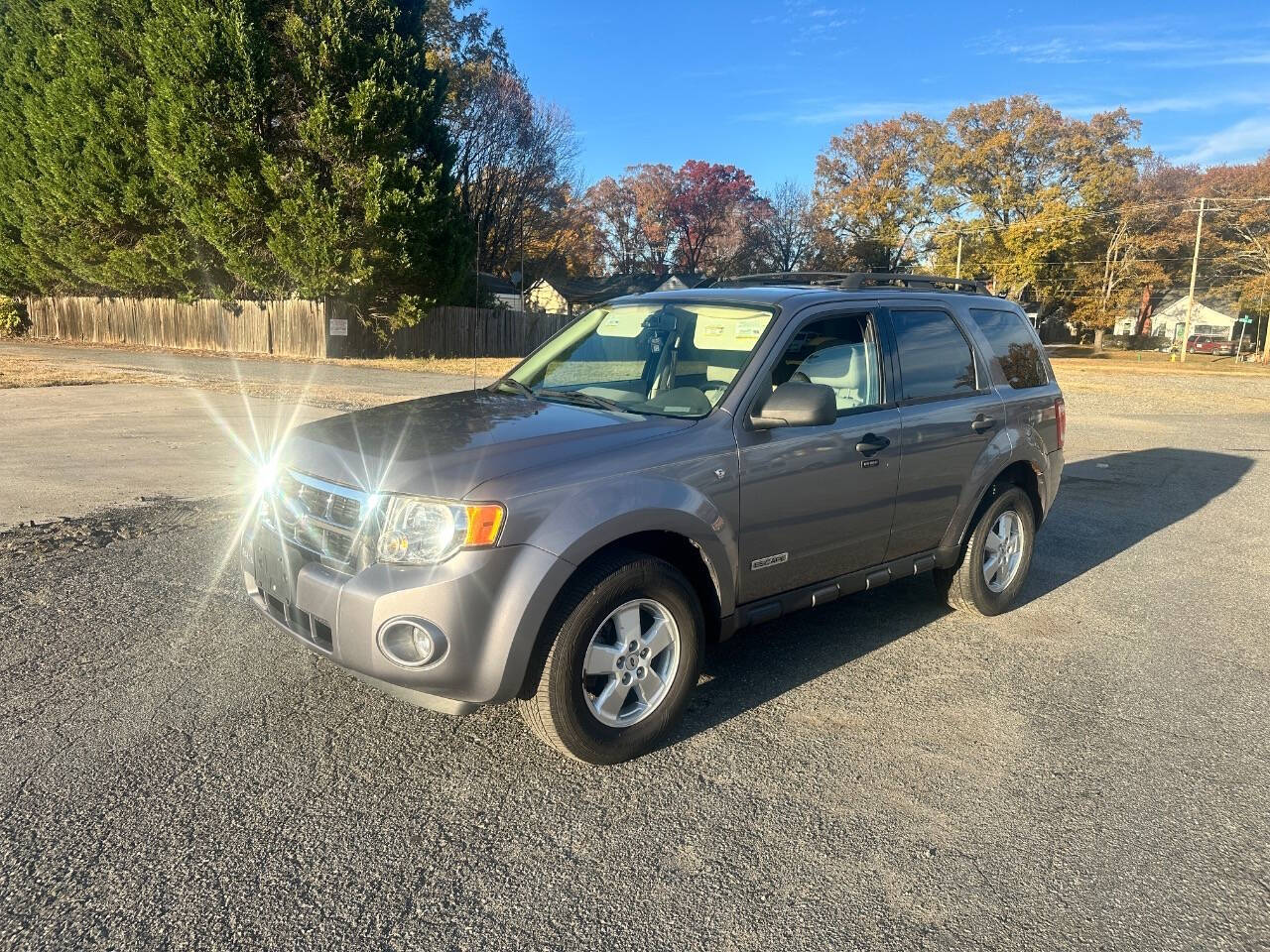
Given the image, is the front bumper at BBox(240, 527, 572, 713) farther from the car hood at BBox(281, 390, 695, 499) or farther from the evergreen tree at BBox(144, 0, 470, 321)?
the evergreen tree at BBox(144, 0, 470, 321)

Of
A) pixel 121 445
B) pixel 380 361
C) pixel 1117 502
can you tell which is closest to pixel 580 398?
pixel 1117 502

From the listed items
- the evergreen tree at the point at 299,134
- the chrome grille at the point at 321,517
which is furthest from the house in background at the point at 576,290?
the chrome grille at the point at 321,517

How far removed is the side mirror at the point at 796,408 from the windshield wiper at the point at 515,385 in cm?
125

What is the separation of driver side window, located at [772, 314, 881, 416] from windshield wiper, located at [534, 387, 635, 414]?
0.76 metres

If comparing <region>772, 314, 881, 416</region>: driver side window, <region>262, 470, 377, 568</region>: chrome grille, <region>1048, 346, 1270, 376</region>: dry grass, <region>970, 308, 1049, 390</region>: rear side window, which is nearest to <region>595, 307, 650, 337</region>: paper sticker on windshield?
<region>772, 314, 881, 416</region>: driver side window

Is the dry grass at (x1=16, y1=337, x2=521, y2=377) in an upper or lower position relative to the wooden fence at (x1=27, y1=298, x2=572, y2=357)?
lower

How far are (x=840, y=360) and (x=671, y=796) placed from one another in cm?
228

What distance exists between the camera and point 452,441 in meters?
3.37

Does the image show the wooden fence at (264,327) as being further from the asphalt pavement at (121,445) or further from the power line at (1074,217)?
the power line at (1074,217)

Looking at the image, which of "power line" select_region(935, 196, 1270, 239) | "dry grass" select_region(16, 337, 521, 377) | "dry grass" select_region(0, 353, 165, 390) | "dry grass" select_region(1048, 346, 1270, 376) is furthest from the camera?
"power line" select_region(935, 196, 1270, 239)

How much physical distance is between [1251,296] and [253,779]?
65902 mm

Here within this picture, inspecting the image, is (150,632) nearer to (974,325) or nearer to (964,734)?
(964,734)

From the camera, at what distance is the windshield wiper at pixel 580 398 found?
3.92 meters

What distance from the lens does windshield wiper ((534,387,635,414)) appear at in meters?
3.92
